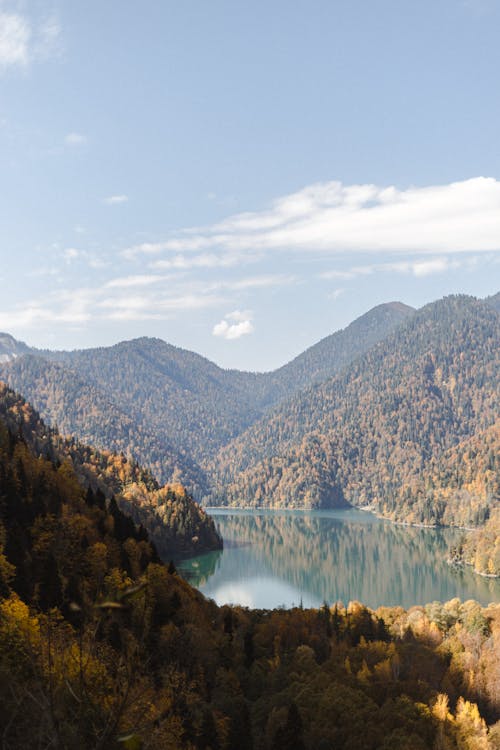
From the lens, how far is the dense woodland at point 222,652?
150ft

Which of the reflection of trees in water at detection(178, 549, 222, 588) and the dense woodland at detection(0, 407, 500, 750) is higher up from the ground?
the dense woodland at detection(0, 407, 500, 750)

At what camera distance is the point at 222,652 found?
248 ft

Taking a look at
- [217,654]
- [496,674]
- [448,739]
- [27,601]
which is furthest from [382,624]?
[27,601]

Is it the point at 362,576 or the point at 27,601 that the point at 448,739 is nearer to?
the point at 27,601

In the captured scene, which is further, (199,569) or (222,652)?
(199,569)

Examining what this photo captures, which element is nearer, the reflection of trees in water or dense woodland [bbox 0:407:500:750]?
dense woodland [bbox 0:407:500:750]

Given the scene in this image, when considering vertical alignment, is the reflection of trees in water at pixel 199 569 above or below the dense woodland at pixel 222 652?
below

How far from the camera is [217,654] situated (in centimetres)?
7319

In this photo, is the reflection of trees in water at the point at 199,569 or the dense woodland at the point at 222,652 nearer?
the dense woodland at the point at 222,652

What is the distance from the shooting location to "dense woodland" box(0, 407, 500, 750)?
4562 centimetres

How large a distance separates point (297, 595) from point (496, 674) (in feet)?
282

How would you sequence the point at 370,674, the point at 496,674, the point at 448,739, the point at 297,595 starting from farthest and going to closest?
1. the point at 297,595
2. the point at 496,674
3. the point at 370,674
4. the point at 448,739

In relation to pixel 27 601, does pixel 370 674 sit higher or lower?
lower

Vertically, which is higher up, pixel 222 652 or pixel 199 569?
pixel 222 652
